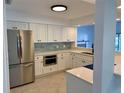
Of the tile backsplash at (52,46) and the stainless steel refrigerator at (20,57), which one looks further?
the tile backsplash at (52,46)

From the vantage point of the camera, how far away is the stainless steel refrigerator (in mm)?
3229

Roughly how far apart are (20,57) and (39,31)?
54.4 inches

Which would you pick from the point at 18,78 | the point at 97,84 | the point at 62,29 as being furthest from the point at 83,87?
the point at 62,29

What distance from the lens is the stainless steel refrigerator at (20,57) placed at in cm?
323

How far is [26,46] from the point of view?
3496 mm

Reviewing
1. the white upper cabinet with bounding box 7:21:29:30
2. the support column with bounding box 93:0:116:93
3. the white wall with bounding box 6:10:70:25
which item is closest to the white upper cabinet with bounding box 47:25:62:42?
the white wall with bounding box 6:10:70:25

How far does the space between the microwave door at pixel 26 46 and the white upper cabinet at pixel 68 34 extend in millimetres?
1922

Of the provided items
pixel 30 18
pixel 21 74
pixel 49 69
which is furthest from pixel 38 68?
pixel 30 18

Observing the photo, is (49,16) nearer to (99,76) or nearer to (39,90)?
(39,90)

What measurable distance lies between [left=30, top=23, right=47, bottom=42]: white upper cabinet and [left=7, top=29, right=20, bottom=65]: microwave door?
932mm

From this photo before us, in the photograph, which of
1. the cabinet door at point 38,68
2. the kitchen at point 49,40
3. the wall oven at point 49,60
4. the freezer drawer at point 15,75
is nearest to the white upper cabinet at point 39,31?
the kitchen at point 49,40

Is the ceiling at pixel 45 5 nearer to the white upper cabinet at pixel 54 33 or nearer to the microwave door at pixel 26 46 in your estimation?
the microwave door at pixel 26 46

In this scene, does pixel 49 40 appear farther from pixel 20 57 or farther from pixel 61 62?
pixel 20 57

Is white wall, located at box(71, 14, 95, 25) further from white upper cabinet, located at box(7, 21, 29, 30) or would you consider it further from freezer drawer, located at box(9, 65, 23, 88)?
freezer drawer, located at box(9, 65, 23, 88)
